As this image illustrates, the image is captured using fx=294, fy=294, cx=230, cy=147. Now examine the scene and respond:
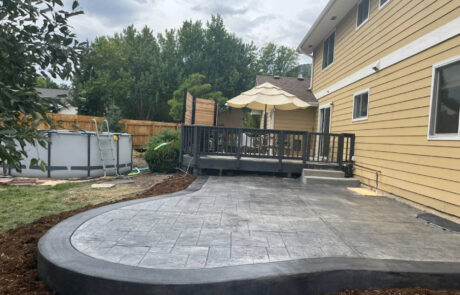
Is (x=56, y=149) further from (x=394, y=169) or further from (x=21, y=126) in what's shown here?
(x=394, y=169)

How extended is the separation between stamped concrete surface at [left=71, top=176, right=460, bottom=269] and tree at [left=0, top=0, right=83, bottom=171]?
4.69ft

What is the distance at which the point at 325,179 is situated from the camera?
277 inches

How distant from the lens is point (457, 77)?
422 cm

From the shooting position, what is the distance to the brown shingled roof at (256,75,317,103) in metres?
12.2

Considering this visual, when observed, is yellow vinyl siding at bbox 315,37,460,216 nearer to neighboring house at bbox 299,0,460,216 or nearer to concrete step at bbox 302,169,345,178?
neighboring house at bbox 299,0,460,216

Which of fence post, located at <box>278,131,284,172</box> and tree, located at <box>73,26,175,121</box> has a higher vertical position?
tree, located at <box>73,26,175,121</box>

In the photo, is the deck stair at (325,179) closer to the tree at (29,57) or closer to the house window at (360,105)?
the house window at (360,105)

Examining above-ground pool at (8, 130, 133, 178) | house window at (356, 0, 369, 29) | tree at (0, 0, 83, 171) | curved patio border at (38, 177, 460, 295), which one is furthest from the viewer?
above-ground pool at (8, 130, 133, 178)

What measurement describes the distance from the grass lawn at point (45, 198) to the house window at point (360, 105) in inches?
223

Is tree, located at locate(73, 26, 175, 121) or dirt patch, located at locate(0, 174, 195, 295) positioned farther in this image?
tree, located at locate(73, 26, 175, 121)

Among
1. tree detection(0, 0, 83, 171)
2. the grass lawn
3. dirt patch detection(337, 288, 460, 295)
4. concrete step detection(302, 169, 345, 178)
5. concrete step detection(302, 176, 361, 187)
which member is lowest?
the grass lawn

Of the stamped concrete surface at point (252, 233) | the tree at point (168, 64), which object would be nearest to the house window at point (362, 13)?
the stamped concrete surface at point (252, 233)

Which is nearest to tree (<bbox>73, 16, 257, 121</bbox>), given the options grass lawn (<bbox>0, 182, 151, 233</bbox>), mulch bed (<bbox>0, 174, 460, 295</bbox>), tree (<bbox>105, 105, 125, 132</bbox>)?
tree (<bbox>105, 105, 125, 132</bbox>)

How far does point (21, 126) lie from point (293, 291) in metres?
2.10
